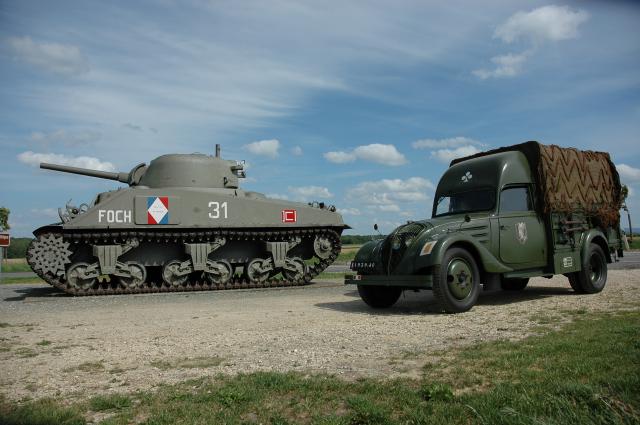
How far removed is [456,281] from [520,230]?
1942 mm

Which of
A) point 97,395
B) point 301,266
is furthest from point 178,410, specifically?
point 301,266

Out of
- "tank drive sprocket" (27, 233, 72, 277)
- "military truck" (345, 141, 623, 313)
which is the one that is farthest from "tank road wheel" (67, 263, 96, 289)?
"military truck" (345, 141, 623, 313)

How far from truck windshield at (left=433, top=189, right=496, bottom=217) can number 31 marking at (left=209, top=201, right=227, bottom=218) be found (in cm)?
747

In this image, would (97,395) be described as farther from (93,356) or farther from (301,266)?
(301,266)

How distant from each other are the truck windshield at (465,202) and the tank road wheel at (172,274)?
8.25m

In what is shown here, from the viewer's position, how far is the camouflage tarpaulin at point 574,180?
10.2 metres

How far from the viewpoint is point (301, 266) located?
56.5 feet

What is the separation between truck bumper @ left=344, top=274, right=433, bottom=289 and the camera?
840 cm

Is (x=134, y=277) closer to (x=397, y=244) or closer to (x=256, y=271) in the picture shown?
(x=256, y=271)

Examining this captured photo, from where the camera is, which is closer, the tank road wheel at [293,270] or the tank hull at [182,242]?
the tank hull at [182,242]

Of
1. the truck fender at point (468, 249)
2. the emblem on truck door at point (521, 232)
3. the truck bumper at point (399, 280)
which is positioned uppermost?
the emblem on truck door at point (521, 232)

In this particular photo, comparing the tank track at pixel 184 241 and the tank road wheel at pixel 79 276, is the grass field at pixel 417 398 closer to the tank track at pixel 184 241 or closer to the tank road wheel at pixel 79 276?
the tank track at pixel 184 241

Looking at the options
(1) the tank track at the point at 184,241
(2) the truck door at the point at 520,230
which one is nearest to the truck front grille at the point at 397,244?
(2) the truck door at the point at 520,230

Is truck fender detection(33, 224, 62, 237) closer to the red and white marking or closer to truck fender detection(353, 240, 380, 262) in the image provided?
the red and white marking
